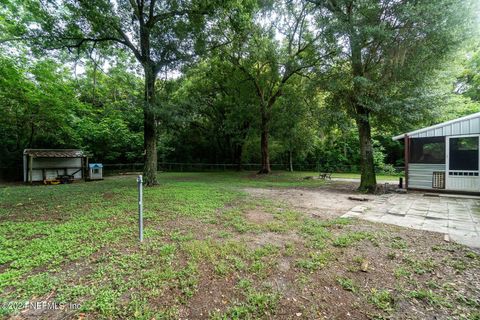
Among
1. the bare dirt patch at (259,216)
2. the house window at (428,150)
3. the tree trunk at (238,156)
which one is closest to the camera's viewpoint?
the bare dirt patch at (259,216)

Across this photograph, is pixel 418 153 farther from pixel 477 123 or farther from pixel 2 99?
pixel 2 99

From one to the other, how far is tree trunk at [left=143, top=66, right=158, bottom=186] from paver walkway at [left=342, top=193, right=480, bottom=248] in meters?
7.60

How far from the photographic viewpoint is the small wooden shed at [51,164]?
1016cm

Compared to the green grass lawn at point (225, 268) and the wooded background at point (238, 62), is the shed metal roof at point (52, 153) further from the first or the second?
the green grass lawn at point (225, 268)

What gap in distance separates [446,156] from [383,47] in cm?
470

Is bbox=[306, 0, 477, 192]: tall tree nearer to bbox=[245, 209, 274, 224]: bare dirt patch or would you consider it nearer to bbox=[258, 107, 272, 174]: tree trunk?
bbox=[245, 209, 274, 224]: bare dirt patch

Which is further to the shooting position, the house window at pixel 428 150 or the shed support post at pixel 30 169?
the shed support post at pixel 30 169

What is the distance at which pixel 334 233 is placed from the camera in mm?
3641

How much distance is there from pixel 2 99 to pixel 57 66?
2.88 m

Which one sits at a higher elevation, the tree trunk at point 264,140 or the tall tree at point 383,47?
the tall tree at point 383,47

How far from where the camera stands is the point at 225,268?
2533mm

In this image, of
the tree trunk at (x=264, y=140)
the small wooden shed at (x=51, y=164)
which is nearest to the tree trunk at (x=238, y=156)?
the tree trunk at (x=264, y=140)

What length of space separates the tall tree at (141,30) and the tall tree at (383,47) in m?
4.90

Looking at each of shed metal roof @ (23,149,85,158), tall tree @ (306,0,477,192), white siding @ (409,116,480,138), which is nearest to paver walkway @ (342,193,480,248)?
tall tree @ (306,0,477,192)
